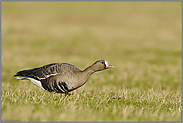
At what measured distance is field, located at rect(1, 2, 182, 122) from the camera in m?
6.27

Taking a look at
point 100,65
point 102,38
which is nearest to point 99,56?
point 102,38

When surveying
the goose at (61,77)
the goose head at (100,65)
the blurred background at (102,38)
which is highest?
the blurred background at (102,38)

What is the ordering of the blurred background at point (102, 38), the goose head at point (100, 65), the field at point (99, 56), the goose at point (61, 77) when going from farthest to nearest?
1. the blurred background at point (102, 38)
2. the goose head at point (100, 65)
3. the goose at point (61, 77)
4. the field at point (99, 56)

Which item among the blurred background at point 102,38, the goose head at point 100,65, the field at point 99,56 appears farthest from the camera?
the blurred background at point 102,38

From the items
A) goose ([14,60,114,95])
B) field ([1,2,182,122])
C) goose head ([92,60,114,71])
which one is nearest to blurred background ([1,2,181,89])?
field ([1,2,182,122])

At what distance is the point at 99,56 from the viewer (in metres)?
24.8

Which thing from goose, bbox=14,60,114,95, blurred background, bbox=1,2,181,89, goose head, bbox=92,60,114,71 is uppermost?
blurred background, bbox=1,2,181,89

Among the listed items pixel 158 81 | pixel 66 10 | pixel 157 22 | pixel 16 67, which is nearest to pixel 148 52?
pixel 158 81

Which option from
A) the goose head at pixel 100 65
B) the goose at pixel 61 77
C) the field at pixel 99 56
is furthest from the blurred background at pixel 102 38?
the goose at pixel 61 77

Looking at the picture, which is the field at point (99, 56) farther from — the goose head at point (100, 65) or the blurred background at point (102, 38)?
the goose head at point (100, 65)

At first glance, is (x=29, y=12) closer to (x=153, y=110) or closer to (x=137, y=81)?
(x=137, y=81)

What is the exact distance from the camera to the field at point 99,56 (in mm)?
6270

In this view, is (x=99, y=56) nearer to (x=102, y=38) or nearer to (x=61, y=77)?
(x=102, y=38)

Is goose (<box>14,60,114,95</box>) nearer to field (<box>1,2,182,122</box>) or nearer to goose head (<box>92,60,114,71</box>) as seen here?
goose head (<box>92,60,114,71</box>)
